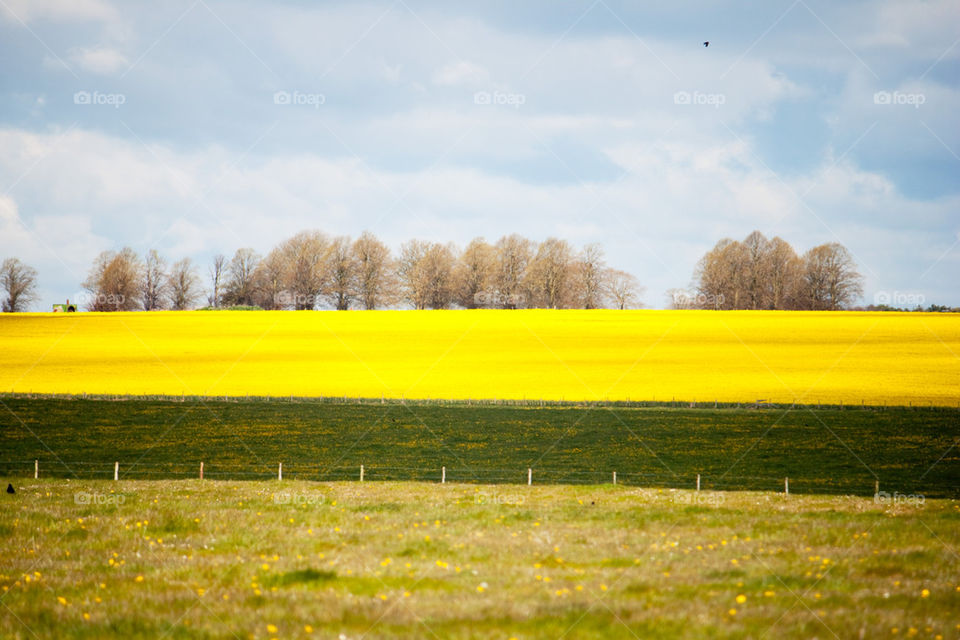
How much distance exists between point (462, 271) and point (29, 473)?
313 feet

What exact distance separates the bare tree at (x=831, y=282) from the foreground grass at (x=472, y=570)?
337 ft

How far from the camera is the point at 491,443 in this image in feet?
129

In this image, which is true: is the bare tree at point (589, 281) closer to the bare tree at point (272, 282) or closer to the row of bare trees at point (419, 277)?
the row of bare trees at point (419, 277)

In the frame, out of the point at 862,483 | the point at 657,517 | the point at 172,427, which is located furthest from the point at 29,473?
the point at 862,483

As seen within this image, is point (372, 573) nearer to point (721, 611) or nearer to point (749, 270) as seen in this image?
point (721, 611)

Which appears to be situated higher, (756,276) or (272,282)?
(756,276)

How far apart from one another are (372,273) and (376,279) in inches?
56.0

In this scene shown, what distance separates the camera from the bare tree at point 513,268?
119 metres

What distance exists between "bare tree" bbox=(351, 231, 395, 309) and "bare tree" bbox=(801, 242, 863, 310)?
67102 millimetres

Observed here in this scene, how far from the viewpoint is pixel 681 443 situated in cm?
3912
